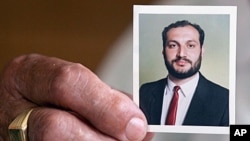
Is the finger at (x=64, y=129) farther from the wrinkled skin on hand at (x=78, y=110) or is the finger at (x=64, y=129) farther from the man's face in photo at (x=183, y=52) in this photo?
the man's face in photo at (x=183, y=52)

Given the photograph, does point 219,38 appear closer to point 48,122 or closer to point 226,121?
point 226,121

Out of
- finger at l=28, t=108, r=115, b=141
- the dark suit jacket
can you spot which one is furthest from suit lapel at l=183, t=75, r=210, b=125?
finger at l=28, t=108, r=115, b=141

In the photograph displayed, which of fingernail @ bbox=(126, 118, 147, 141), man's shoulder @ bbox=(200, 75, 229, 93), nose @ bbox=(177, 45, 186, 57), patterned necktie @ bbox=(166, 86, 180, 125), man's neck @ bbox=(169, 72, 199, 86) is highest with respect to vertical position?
nose @ bbox=(177, 45, 186, 57)

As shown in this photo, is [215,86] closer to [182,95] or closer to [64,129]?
[182,95]

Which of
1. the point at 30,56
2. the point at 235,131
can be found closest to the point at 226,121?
the point at 235,131

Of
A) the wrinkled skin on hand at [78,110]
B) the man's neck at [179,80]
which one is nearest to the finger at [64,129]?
the wrinkled skin on hand at [78,110]

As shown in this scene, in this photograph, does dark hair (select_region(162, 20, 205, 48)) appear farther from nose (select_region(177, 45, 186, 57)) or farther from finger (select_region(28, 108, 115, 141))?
finger (select_region(28, 108, 115, 141))

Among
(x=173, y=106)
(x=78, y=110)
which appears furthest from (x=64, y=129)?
(x=173, y=106)
